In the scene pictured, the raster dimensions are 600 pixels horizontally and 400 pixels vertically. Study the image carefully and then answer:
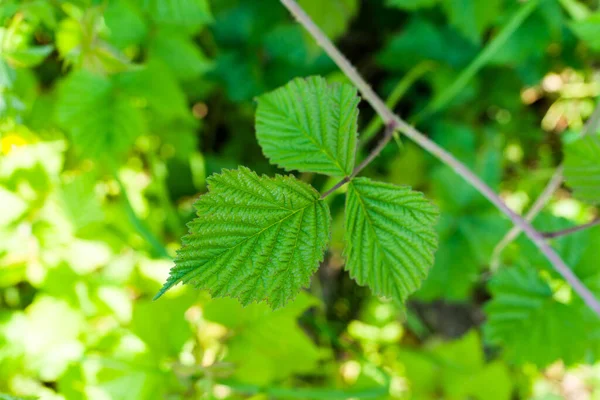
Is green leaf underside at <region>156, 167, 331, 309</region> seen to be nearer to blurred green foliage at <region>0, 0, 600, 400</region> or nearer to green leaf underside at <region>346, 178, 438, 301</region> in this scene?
green leaf underside at <region>346, 178, 438, 301</region>

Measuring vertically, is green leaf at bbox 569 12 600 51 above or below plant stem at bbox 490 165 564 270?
above

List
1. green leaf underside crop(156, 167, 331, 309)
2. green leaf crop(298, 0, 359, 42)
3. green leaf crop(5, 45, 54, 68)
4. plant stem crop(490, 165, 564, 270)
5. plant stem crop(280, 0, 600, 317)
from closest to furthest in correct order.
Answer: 1. green leaf underside crop(156, 167, 331, 309)
2. plant stem crop(280, 0, 600, 317)
3. green leaf crop(5, 45, 54, 68)
4. plant stem crop(490, 165, 564, 270)
5. green leaf crop(298, 0, 359, 42)

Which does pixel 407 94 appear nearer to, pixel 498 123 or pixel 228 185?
pixel 498 123

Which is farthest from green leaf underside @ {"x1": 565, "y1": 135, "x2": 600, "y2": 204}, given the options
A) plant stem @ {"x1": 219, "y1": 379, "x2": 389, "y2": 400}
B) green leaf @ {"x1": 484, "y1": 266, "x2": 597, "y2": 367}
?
plant stem @ {"x1": 219, "y1": 379, "x2": 389, "y2": 400}

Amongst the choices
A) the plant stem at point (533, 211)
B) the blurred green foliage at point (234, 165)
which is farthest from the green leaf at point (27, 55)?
the plant stem at point (533, 211)

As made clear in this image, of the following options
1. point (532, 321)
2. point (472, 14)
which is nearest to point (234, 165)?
point (472, 14)

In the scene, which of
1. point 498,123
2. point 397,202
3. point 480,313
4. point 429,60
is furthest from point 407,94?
point 397,202

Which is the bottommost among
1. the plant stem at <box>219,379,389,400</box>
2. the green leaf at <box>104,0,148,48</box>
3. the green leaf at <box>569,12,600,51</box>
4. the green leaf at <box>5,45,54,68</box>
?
the plant stem at <box>219,379,389,400</box>

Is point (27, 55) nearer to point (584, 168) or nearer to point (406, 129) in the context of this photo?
point (406, 129)
